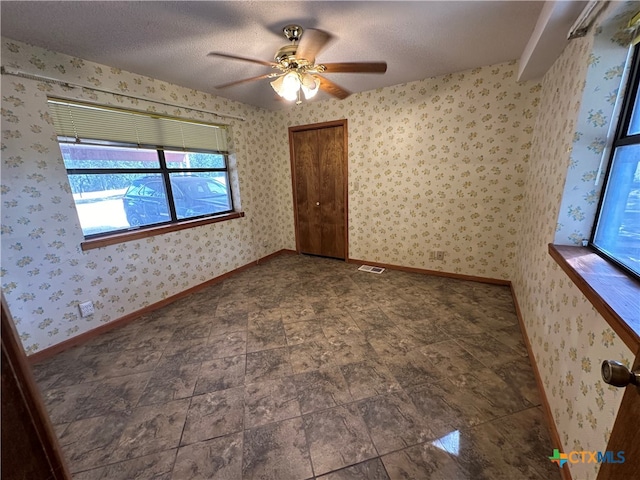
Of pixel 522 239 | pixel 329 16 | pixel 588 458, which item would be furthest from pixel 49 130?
pixel 522 239

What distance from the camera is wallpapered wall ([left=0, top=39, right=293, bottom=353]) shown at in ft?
5.85

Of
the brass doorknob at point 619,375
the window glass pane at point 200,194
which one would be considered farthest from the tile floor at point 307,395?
the window glass pane at point 200,194

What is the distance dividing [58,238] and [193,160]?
1.48 meters

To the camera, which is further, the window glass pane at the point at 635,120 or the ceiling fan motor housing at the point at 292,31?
the ceiling fan motor housing at the point at 292,31

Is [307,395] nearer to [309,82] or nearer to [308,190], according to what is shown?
[309,82]

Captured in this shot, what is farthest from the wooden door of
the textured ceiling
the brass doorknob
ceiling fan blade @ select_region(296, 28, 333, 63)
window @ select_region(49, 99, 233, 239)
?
window @ select_region(49, 99, 233, 239)

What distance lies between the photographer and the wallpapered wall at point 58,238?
178 cm

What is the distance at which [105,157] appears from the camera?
2283mm

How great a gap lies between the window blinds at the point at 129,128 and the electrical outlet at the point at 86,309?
140 centimetres

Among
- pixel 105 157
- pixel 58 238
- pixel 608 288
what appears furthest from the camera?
pixel 105 157

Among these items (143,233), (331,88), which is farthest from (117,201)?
(331,88)

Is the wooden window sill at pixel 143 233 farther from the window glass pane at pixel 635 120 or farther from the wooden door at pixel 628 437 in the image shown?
the window glass pane at pixel 635 120

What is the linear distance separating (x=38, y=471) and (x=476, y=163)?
11.3ft

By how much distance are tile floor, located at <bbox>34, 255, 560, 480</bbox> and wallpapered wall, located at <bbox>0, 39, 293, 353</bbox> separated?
0.32 meters
